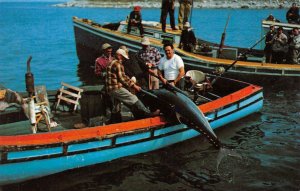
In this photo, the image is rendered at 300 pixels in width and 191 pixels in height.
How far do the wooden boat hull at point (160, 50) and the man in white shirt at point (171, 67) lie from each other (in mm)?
6056

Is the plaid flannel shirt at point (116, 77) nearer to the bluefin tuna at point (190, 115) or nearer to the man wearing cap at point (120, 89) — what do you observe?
the man wearing cap at point (120, 89)

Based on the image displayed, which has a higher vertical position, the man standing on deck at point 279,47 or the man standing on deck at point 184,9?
the man standing on deck at point 184,9

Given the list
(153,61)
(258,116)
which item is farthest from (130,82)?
(258,116)

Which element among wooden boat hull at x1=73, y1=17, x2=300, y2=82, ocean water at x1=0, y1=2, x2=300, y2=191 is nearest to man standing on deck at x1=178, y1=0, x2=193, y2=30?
wooden boat hull at x1=73, y1=17, x2=300, y2=82

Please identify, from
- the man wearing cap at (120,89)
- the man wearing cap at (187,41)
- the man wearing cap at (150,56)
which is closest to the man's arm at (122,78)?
the man wearing cap at (120,89)

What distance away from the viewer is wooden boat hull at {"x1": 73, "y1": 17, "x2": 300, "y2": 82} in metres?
16.3

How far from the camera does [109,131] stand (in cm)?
859

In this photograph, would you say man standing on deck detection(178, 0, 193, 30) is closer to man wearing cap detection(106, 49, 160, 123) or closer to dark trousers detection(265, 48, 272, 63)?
dark trousers detection(265, 48, 272, 63)

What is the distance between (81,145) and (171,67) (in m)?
3.78

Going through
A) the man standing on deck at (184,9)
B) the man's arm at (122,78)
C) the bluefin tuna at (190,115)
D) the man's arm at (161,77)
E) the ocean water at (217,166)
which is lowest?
the ocean water at (217,166)

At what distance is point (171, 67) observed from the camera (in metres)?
10.8

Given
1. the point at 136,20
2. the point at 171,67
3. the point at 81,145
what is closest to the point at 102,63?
the point at 171,67

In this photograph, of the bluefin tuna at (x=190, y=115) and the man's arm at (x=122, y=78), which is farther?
the bluefin tuna at (x=190, y=115)

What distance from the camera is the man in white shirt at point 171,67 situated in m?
10.7
